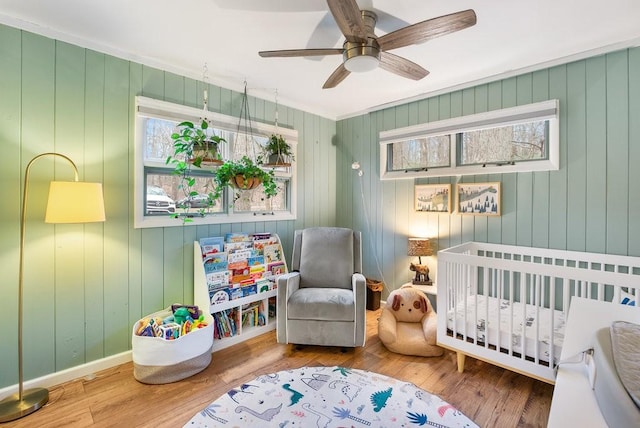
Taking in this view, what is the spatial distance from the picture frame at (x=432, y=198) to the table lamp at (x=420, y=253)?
0.36 m

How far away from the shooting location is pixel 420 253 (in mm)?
3094

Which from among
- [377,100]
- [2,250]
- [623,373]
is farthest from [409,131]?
[2,250]

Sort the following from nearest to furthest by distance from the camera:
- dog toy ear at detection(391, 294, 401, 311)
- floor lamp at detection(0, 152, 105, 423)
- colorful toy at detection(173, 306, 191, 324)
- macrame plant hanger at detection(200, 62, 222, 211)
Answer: floor lamp at detection(0, 152, 105, 423) → colorful toy at detection(173, 306, 191, 324) → macrame plant hanger at detection(200, 62, 222, 211) → dog toy ear at detection(391, 294, 401, 311)

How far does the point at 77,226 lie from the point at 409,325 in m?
2.89

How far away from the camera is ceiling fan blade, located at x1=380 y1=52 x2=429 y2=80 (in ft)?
6.19

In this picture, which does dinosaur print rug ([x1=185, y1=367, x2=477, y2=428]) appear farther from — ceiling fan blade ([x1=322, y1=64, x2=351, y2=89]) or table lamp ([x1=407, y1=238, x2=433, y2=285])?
ceiling fan blade ([x1=322, y1=64, x2=351, y2=89])

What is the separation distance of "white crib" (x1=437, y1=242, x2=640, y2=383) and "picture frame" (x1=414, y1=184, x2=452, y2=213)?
0.61 meters

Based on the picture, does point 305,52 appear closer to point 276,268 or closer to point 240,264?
point 240,264

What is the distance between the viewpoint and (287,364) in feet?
7.86

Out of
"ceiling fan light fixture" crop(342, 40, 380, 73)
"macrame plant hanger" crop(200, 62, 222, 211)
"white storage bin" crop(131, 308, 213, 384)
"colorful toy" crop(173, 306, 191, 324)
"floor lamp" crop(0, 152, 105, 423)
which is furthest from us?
"macrame plant hanger" crop(200, 62, 222, 211)

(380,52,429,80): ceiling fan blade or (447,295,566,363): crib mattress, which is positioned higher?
(380,52,429,80): ceiling fan blade

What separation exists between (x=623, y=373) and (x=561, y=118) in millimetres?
2585

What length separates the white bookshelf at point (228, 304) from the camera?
2596mm

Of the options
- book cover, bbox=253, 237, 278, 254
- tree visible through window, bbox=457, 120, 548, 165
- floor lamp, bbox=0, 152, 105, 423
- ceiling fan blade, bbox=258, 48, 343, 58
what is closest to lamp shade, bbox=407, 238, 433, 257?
tree visible through window, bbox=457, 120, 548, 165
